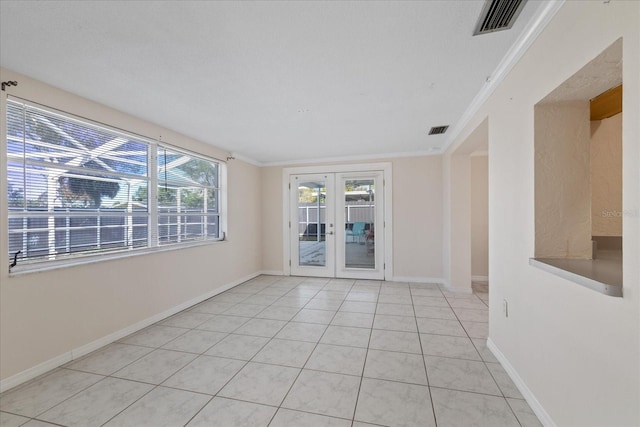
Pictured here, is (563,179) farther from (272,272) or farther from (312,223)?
(272,272)

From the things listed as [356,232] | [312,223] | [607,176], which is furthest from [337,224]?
[607,176]

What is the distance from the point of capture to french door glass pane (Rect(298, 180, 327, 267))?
17.5 ft

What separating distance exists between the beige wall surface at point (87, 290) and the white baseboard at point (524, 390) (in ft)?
12.0

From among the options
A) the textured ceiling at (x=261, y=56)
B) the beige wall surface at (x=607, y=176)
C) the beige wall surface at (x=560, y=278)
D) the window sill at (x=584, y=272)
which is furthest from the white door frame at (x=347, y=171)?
the window sill at (x=584, y=272)

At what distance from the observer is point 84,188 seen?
2518 mm

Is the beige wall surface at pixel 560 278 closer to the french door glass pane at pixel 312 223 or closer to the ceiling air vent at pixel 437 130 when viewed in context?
the ceiling air vent at pixel 437 130

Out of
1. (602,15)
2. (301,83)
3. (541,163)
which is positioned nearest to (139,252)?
(301,83)

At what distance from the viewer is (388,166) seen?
4910mm

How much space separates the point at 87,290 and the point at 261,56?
104 inches

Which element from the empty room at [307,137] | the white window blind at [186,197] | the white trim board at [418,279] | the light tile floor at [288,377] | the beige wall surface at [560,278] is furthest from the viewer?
the white trim board at [418,279]

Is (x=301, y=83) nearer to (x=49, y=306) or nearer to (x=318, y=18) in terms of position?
(x=318, y=18)

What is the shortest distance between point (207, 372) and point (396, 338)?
71.1 inches

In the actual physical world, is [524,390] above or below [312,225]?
below

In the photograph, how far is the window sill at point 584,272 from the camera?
103cm
